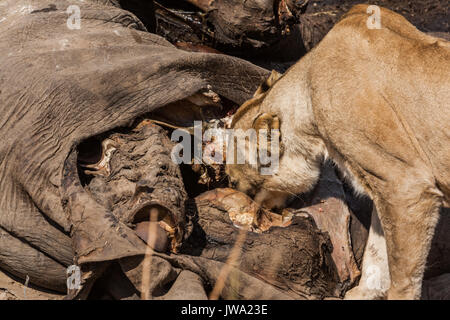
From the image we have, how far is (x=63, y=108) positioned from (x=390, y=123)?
1809 mm

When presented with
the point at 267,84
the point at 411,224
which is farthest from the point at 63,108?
the point at 411,224

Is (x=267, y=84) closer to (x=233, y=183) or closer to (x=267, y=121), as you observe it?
(x=267, y=121)

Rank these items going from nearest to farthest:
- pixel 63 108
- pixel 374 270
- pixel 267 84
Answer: pixel 63 108 < pixel 374 270 < pixel 267 84

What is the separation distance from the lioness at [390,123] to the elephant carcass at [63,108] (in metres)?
0.90

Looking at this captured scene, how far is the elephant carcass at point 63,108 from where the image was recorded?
8.20ft

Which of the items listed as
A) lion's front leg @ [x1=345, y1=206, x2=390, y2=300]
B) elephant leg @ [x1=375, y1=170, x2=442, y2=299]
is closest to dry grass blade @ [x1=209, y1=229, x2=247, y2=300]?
lion's front leg @ [x1=345, y1=206, x2=390, y2=300]

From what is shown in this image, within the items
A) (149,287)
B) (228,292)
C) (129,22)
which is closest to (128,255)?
(149,287)

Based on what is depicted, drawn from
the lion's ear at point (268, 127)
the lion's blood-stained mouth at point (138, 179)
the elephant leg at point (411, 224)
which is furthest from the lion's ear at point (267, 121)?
the elephant leg at point (411, 224)

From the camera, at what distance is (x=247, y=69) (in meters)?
3.59

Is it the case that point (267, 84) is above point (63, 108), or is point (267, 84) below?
below

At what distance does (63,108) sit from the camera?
2.78 m

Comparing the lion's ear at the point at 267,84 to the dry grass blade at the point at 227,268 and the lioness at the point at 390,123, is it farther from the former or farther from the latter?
the dry grass blade at the point at 227,268

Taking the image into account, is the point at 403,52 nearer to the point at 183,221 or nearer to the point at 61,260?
the point at 183,221

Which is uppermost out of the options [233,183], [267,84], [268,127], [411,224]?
[267,84]
